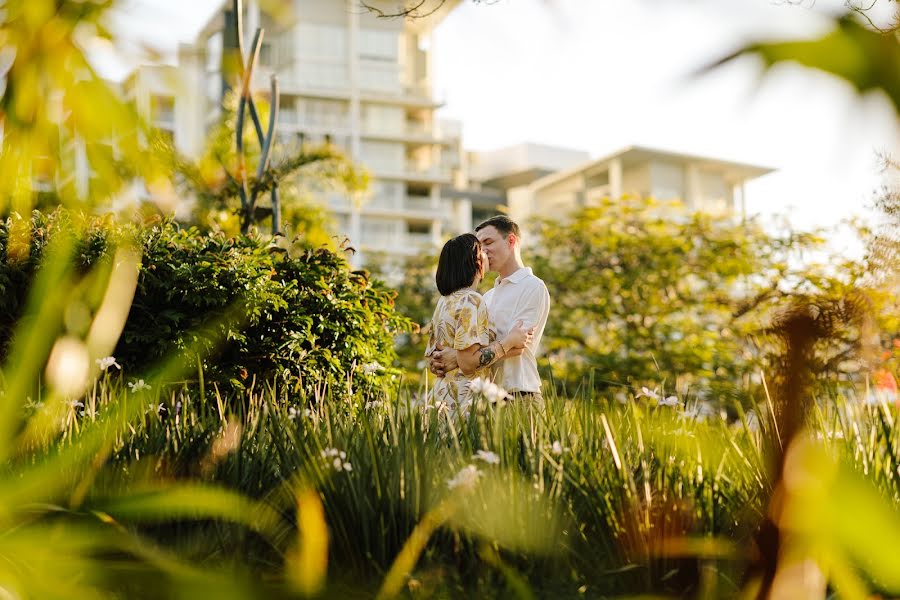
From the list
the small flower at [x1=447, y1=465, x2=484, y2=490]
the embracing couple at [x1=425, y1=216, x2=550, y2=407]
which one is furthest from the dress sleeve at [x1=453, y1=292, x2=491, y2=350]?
the small flower at [x1=447, y1=465, x2=484, y2=490]

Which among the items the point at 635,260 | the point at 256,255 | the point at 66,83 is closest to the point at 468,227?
the point at 635,260

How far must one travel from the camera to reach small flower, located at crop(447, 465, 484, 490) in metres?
2.43

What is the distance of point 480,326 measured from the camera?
423 cm

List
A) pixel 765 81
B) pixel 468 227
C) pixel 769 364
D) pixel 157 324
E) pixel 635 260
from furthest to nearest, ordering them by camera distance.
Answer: pixel 468 227, pixel 635 260, pixel 157 324, pixel 769 364, pixel 765 81

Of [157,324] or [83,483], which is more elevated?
[157,324]

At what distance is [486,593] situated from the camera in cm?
222

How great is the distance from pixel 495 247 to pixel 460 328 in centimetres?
55

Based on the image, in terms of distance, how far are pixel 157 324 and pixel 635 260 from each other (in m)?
12.1

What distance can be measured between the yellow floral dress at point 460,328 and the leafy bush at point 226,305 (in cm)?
96

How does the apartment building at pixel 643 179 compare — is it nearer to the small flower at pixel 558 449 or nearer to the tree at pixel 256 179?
the tree at pixel 256 179

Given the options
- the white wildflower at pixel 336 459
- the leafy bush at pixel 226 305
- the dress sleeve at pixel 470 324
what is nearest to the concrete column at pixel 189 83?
the white wildflower at pixel 336 459

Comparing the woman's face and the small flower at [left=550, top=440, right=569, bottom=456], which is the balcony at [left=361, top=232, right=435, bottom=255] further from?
the small flower at [left=550, top=440, right=569, bottom=456]

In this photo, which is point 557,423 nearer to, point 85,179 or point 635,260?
point 85,179

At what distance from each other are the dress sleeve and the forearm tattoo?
0.11 feet
